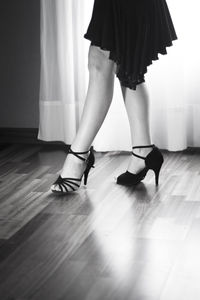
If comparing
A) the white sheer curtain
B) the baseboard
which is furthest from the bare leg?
the baseboard

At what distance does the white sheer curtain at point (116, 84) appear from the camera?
2.73 meters

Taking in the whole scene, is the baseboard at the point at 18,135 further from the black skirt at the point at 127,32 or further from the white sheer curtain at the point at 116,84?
the black skirt at the point at 127,32

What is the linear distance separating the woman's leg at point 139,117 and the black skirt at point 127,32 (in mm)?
82

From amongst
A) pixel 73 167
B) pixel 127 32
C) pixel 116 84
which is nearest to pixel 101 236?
pixel 73 167

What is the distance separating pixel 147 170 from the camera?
231 centimetres

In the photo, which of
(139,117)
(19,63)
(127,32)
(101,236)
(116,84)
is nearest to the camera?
(101,236)

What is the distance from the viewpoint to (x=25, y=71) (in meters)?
3.09

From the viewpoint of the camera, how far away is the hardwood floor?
1.47 m

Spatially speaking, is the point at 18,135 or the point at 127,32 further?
the point at 18,135

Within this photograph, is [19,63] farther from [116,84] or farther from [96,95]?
[96,95]

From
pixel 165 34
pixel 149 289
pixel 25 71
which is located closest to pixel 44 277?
pixel 149 289

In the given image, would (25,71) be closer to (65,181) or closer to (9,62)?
(9,62)

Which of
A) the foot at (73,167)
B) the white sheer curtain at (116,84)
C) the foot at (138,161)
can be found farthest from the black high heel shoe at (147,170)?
the white sheer curtain at (116,84)

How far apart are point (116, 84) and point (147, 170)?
23.9 inches
